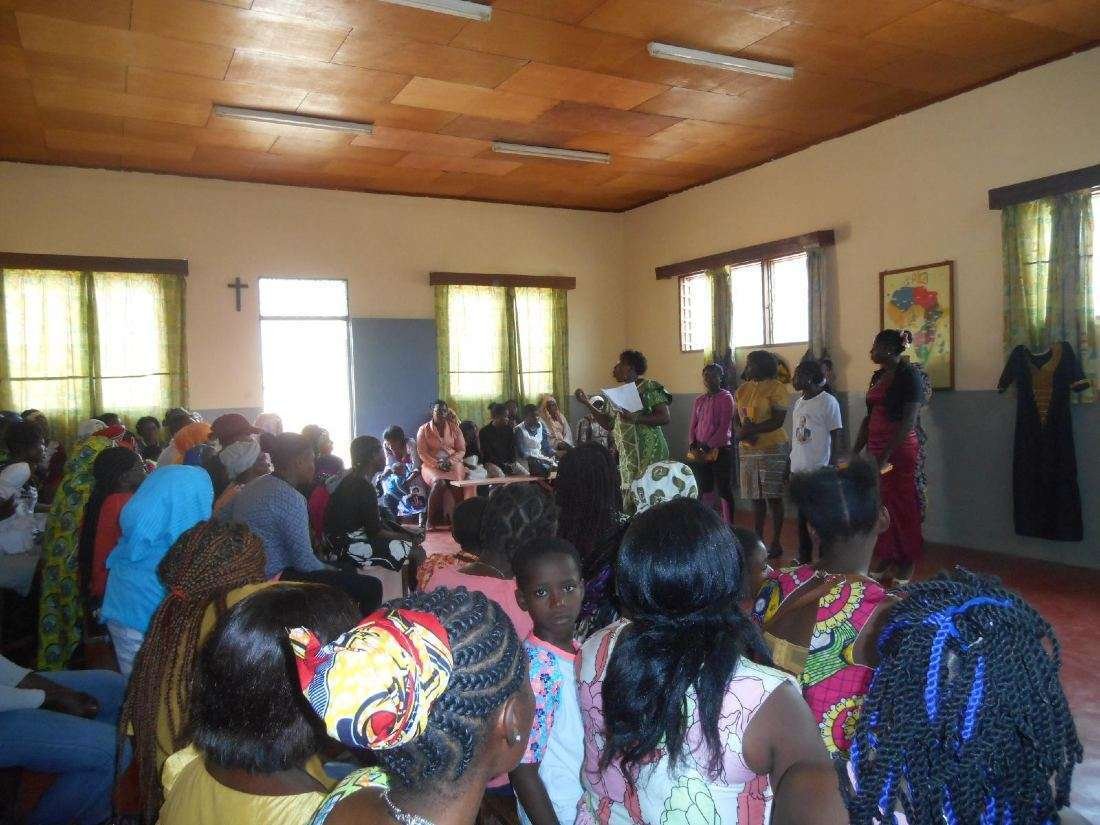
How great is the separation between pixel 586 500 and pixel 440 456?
5606mm

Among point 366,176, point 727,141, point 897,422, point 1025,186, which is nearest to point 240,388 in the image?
point 366,176

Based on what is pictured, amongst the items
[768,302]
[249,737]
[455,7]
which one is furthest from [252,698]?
[768,302]

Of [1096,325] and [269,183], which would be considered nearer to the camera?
[1096,325]

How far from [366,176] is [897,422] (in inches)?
219

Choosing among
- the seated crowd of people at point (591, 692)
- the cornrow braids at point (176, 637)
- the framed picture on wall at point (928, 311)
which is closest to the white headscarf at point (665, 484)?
the seated crowd of people at point (591, 692)

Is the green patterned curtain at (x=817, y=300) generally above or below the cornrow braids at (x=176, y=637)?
above

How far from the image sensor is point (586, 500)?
2.64m

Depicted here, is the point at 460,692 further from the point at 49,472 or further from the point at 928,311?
the point at 928,311

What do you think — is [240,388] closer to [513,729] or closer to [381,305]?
[381,305]

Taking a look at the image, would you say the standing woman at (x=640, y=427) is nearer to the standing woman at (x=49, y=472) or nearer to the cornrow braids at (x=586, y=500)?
the cornrow braids at (x=586, y=500)

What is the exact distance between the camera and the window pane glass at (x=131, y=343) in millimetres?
7562

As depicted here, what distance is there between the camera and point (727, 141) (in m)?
7.10

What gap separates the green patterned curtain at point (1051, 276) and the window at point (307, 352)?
609 cm

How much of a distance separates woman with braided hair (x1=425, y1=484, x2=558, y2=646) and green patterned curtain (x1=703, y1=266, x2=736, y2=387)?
6.06 meters
